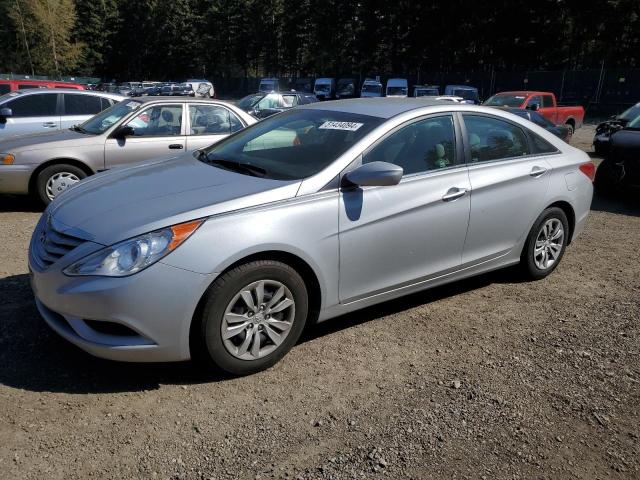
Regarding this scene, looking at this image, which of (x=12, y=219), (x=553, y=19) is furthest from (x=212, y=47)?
(x=12, y=219)

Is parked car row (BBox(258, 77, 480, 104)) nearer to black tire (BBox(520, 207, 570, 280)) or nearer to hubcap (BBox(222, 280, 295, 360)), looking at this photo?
black tire (BBox(520, 207, 570, 280))

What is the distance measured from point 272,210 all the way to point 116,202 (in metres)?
0.98

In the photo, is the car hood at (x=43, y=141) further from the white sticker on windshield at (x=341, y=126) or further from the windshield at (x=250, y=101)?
the windshield at (x=250, y=101)

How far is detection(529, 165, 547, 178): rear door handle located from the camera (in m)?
4.63

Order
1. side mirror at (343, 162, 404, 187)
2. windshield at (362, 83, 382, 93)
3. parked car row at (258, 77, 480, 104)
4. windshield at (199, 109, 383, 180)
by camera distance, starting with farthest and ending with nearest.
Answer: windshield at (362, 83, 382, 93)
parked car row at (258, 77, 480, 104)
windshield at (199, 109, 383, 180)
side mirror at (343, 162, 404, 187)

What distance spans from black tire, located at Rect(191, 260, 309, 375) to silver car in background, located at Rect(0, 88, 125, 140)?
23.9 feet

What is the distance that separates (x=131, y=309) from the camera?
2.85m

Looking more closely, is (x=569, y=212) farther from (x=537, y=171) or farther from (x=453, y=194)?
(x=453, y=194)

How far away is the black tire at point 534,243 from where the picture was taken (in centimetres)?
475

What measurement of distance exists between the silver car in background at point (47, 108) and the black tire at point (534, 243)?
731cm

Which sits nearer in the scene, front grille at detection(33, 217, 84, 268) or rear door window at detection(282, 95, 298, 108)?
front grille at detection(33, 217, 84, 268)

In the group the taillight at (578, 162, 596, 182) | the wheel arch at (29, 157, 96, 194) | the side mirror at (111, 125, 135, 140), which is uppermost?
the taillight at (578, 162, 596, 182)

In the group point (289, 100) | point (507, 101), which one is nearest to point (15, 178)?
point (289, 100)

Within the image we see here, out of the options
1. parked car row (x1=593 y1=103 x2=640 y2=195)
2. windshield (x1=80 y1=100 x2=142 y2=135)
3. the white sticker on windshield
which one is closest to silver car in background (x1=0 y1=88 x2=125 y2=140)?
windshield (x1=80 y1=100 x2=142 y2=135)
